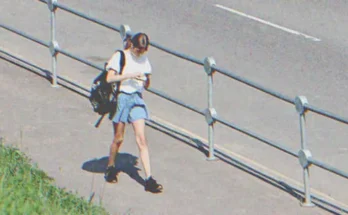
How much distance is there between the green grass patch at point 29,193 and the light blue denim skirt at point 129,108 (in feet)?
2.85

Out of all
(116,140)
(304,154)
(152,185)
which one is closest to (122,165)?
(116,140)

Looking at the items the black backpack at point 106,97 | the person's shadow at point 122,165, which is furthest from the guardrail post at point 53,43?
the black backpack at point 106,97

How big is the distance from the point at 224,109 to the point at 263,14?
15.6 ft

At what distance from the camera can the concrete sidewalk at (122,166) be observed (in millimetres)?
9156

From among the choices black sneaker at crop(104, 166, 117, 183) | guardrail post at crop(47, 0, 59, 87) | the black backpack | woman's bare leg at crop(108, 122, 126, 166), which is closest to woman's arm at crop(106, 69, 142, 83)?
the black backpack

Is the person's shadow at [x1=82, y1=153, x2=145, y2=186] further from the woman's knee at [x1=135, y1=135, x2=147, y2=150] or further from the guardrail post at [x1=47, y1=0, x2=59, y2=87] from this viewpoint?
the guardrail post at [x1=47, y1=0, x2=59, y2=87]

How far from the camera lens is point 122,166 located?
9.99m

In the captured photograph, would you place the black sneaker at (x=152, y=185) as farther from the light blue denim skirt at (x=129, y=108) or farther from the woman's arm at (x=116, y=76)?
the woman's arm at (x=116, y=76)

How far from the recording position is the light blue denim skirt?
923cm

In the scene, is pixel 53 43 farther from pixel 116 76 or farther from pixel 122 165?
pixel 116 76

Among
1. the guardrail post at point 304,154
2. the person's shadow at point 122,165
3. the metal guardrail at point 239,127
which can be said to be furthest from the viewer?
the person's shadow at point 122,165

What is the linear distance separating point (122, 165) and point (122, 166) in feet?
0.08

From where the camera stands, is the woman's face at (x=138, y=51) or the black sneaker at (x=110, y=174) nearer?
the woman's face at (x=138, y=51)

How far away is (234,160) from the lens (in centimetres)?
1028
